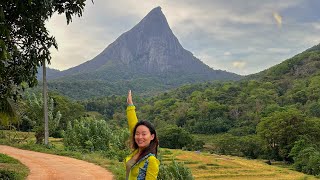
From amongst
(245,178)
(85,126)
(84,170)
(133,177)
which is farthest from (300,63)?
(133,177)

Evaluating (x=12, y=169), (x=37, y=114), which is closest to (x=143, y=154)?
(x=12, y=169)

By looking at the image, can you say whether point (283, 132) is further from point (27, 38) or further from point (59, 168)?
point (27, 38)

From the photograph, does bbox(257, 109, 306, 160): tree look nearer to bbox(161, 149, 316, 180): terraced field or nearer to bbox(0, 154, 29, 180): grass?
bbox(161, 149, 316, 180): terraced field

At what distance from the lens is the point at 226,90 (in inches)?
4663

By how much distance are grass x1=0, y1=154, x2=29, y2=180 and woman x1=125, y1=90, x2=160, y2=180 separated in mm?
7872

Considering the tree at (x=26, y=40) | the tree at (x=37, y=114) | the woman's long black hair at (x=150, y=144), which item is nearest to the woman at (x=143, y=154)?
the woman's long black hair at (x=150, y=144)

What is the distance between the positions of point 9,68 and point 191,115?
87180 mm

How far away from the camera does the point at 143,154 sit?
3449 millimetres

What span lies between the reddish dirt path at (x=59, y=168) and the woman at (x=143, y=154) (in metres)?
9.24

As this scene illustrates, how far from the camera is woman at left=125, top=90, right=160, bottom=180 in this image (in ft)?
10.9

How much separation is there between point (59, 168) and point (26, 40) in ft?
21.4

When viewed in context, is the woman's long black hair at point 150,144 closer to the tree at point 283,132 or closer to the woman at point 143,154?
the woman at point 143,154

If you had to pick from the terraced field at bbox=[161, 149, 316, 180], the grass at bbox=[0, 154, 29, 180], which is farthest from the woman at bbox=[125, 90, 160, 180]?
the terraced field at bbox=[161, 149, 316, 180]

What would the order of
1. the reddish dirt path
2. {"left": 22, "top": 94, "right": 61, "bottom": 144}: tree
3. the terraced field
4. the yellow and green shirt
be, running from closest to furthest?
1. the yellow and green shirt
2. the reddish dirt path
3. {"left": 22, "top": 94, "right": 61, "bottom": 144}: tree
4. the terraced field
